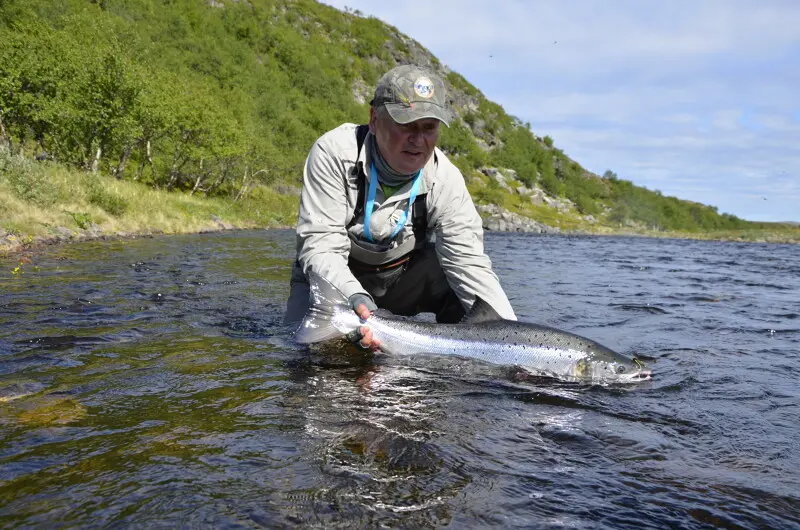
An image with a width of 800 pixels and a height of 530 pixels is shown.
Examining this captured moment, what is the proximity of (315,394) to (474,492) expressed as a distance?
1822 millimetres

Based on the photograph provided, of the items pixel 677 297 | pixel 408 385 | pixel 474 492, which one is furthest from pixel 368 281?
pixel 677 297

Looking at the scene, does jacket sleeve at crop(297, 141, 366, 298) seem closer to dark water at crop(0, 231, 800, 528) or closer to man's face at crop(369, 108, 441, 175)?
man's face at crop(369, 108, 441, 175)

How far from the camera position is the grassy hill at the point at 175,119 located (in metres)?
22.6

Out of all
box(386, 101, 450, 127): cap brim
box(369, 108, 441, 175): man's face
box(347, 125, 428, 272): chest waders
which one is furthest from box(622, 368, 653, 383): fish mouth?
box(386, 101, 450, 127): cap brim

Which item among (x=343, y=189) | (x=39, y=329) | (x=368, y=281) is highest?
(x=343, y=189)

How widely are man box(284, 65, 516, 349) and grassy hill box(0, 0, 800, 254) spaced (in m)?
10.9

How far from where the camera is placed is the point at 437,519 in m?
2.57

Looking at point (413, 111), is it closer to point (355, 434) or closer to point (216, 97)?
point (355, 434)

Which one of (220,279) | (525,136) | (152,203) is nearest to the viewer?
A: (220,279)

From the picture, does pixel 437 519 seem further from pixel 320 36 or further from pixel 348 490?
pixel 320 36

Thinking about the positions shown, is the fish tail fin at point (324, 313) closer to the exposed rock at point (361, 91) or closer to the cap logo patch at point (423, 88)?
the cap logo patch at point (423, 88)

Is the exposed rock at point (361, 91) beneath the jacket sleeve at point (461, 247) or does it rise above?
above

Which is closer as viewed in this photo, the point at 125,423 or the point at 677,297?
the point at 125,423

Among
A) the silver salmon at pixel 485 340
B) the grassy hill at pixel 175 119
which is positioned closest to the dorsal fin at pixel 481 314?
the silver salmon at pixel 485 340
